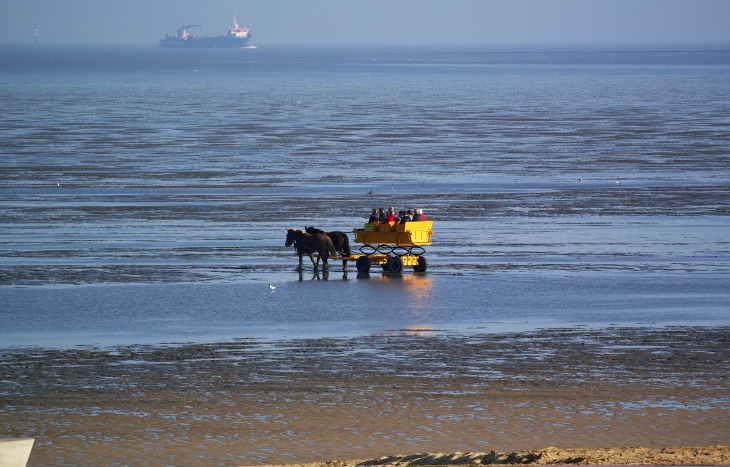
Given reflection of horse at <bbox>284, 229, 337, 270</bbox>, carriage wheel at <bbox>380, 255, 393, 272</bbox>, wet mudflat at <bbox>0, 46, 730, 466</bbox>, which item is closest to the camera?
wet mudflat at <bbox>0, 46, 730, 466</bbox>

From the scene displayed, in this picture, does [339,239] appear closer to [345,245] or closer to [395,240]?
[345,245]

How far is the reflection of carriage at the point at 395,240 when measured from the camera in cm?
2258

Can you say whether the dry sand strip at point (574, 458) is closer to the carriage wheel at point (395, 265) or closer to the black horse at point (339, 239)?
the carriage wheel at point (395, 265)

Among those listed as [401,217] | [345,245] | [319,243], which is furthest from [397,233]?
[319,243]

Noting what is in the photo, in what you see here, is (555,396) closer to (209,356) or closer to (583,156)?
(209,356)

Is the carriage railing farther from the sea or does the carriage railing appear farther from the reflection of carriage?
the sea

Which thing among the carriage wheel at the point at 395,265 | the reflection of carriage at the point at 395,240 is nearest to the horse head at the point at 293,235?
the reflection of carriage at the point at 395,240

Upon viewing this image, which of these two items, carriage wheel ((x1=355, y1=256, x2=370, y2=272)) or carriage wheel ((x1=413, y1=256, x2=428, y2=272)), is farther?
carriage wheel ((x1=355, y1=256, x2=370, y2=272))

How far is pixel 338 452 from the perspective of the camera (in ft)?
37.5

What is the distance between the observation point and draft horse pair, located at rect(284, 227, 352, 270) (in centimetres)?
2255

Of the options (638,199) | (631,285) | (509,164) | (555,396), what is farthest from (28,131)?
(555,396)

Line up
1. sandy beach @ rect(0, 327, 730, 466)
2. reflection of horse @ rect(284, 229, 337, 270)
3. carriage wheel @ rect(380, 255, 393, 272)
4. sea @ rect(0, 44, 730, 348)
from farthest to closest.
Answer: carriage wheel @ rect(380, 255, 393, 272), reflection of horse @ rect(284, 229, 337, 270), sea @ rect(0, 44, 730, 348), sandy beach @ rect(0, 327, 730, 466)

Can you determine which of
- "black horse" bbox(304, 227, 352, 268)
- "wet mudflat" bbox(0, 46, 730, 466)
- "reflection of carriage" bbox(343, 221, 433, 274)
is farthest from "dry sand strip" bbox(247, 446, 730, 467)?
"black horse" bbox(304, 227, 352, 268)

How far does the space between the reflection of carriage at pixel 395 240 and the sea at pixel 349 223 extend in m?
0.30
